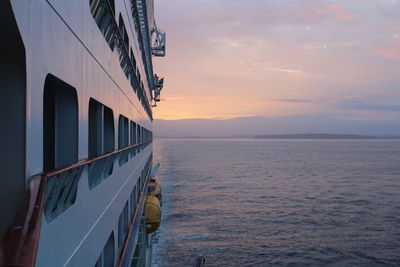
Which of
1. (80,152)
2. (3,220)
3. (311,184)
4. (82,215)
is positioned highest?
Result: (80,152)

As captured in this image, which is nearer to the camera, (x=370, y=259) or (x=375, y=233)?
(x=370, y=259)

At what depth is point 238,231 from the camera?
82.3 feet

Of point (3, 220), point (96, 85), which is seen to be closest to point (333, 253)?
point (96, 85)

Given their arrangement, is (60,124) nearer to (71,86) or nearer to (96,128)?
(71,86)

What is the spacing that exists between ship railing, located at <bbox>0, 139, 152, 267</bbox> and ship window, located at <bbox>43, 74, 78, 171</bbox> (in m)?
0.42

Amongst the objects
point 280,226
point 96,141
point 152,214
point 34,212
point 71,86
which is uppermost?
point 71,86

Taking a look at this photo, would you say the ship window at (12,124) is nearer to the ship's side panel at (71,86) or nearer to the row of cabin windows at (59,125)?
the ship's side panel at (71,86)

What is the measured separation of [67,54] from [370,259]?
2063cm

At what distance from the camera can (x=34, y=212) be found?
2.01 metres

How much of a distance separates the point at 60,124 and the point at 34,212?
7.06 ft

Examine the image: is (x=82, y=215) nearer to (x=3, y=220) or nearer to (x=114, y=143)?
(x=3, y=220)

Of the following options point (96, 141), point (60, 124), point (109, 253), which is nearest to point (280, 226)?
point (109, 253)

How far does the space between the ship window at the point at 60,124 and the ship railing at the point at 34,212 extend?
0.42 m

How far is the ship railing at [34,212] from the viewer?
1471mm
